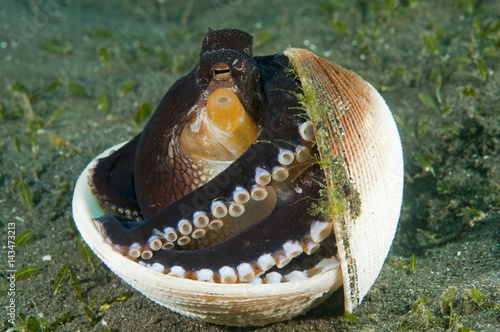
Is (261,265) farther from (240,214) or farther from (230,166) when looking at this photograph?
(230,166)

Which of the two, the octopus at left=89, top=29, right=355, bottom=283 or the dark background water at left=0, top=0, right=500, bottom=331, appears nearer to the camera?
the octopus at left=89, top=29, right=355, bottom=283

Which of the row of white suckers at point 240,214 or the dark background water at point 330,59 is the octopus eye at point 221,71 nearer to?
the row of white suckers at point 240,214

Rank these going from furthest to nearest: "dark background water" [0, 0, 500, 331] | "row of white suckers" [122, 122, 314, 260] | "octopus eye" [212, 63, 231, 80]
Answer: "dark background water" [0, 0, 500, 331], "octopus eye" [212, 63, 231, 80], "row of white suckers" [122, 122, 314, 260]

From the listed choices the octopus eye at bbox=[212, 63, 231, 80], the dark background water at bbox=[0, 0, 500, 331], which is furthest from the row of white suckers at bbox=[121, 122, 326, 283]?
the dark background water at bbox=[0, 0, 500, 331]

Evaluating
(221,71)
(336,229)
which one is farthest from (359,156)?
(221,71)

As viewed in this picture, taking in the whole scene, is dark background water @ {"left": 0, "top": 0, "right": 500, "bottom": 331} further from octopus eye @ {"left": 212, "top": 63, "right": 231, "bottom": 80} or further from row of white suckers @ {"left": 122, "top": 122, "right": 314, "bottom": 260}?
octopus eye @ {"left": 212, "top": 63, "right": 231, "bottom": 80}

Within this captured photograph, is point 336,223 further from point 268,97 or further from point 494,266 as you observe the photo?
point 494,266

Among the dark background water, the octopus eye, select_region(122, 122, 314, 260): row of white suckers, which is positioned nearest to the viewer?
select_region(122, 122, 314, 260): row of white suckers
